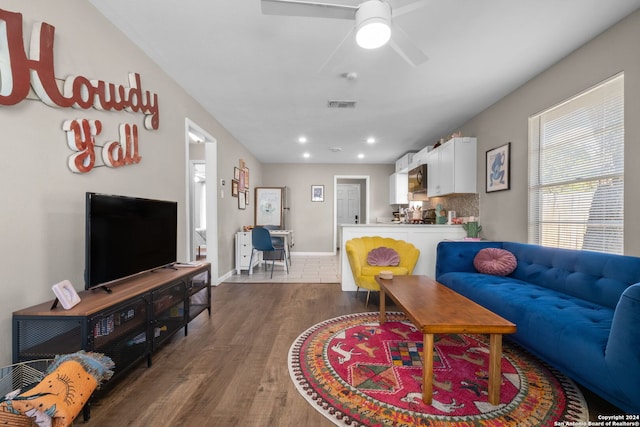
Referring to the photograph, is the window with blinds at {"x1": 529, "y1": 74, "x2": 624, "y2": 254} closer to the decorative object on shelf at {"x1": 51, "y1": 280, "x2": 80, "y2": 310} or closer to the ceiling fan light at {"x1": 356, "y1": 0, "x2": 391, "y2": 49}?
the ceiling fan light at {"x1": 356, "y1": 0, "x2": 391, "y2": 49}

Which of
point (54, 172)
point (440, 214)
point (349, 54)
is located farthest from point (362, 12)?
point (440, 214)

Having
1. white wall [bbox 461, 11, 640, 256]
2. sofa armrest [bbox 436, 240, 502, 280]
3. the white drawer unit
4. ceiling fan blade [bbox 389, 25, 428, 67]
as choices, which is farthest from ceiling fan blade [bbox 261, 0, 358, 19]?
the white drawer unit

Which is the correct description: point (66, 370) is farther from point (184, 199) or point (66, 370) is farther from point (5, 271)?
point (184, 199)

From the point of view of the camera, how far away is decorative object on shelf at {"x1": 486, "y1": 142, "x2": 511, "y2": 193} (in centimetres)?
330

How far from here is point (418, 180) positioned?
509cm

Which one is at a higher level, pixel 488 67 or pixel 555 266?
pixel 488 67

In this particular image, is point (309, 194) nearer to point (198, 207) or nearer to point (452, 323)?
point (198, 207)

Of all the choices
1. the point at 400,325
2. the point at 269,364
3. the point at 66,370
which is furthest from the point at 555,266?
the point at 66,370

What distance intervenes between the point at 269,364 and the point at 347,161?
5.94 m

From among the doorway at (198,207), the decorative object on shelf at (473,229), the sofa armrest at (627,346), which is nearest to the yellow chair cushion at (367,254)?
the decorative object on shelf at (473,229)

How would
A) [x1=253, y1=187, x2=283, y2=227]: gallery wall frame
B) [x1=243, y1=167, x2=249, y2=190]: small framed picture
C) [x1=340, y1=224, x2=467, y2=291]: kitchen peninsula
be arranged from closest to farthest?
[x1=340, y1=224, x2=467, y2=291]: kitchen peninsula
[x1=243, y1=167, x2=249, y2=190]: small framed picture
[x1=253, y1=187, x2=283, y2=227]: gallery wall frame

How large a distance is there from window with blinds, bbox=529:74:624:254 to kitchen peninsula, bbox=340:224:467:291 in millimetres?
1159

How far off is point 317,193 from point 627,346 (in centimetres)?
662

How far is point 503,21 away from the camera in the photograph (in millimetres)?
2020
